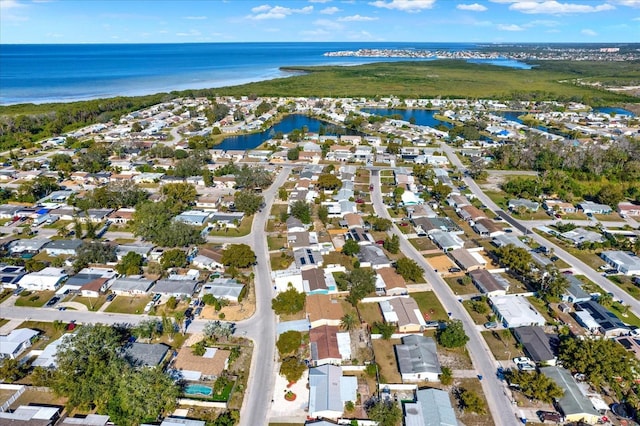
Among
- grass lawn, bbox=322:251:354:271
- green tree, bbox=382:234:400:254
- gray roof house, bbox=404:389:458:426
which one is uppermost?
green tree, bbox=382:234:400:254

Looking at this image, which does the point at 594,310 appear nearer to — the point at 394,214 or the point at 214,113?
the point at 394,214

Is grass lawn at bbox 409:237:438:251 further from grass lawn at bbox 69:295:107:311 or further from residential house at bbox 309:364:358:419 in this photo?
grass lawn at bbox 69:295:107:311

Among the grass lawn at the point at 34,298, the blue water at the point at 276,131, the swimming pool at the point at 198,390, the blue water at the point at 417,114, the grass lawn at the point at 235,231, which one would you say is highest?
the blue water at the point at 417,114

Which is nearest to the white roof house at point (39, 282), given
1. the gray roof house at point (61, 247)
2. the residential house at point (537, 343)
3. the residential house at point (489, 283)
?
the gray roof house at point (61, 247)

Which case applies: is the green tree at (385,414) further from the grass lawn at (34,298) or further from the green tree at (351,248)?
the grass lawn at (34,298)

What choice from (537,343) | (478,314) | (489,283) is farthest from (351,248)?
(537,343)

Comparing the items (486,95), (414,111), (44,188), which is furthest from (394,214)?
(486,95)

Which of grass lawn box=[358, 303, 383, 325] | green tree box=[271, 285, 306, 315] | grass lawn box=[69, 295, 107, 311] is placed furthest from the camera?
grass lawn box=[69, 295, 107, 311]

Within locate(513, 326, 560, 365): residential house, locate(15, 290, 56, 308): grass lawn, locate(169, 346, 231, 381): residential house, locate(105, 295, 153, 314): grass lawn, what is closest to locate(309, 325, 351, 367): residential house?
locate(169, 346, 231, 381): residential house
